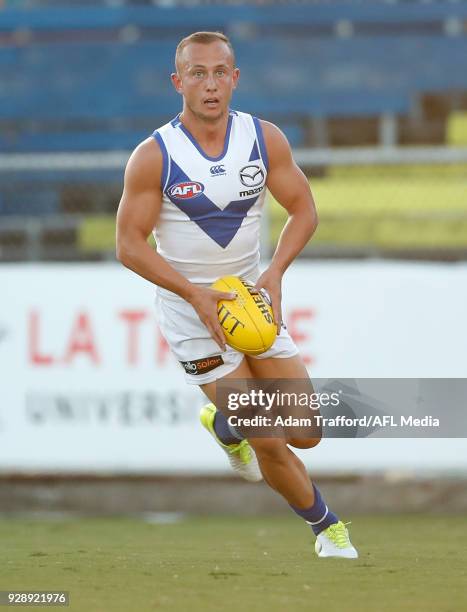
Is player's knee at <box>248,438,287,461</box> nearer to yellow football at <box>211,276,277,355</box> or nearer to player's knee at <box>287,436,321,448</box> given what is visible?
player's knee at <box>287,436,321,448</box>

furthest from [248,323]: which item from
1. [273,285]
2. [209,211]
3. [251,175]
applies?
[251,175]

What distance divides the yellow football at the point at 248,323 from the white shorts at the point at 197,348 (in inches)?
10.4

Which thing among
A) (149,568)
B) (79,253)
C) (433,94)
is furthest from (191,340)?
(433,94)

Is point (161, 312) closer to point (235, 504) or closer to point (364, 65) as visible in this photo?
point (235, 504)

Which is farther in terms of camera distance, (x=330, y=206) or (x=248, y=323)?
(x=330, y=206)

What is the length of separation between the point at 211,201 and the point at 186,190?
0.14 m

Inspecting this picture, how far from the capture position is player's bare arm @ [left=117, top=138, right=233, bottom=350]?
6.38 metres

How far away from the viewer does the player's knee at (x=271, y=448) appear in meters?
6.54

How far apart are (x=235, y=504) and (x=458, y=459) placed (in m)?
1.73

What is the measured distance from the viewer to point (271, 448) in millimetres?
6535

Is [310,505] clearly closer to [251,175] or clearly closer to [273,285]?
[273,285]

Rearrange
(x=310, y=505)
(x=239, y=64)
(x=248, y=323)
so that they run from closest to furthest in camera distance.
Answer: (x=248, y=323) → (x=310, y=505) → (x=239, y=64)

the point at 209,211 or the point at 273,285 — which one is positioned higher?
the point at 209,211

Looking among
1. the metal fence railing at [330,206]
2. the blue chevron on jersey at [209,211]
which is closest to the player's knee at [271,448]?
the blue chevron on jersey at [209,211]
